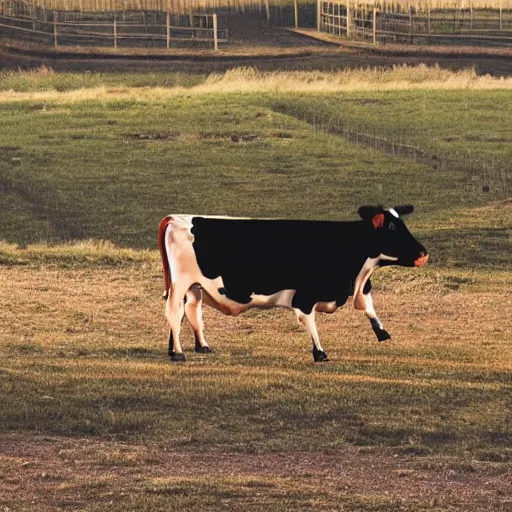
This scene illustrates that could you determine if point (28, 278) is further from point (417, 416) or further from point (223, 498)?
point (223, 498)

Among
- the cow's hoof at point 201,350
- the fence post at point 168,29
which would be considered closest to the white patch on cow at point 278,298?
the cow's hoof at point 201,350

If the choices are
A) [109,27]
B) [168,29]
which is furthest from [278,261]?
[109,27]

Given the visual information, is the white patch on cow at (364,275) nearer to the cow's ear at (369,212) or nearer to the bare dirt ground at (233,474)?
the cow's ear at (369,212)

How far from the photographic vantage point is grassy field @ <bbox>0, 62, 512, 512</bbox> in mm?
16531

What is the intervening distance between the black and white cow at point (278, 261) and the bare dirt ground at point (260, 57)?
4216cm

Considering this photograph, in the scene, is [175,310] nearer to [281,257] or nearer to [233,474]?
[281,257]

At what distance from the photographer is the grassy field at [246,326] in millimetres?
16531

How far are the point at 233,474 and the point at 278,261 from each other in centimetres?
498

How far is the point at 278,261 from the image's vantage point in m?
21.1

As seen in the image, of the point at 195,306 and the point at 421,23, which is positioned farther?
the point at 421,23

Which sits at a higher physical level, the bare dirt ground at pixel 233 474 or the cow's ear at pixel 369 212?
the cow's ear at pixel 369 212

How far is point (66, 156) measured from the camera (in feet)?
149

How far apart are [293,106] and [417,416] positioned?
35138mm

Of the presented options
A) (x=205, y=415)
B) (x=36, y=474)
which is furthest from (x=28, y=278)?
(x=36, y=474)
